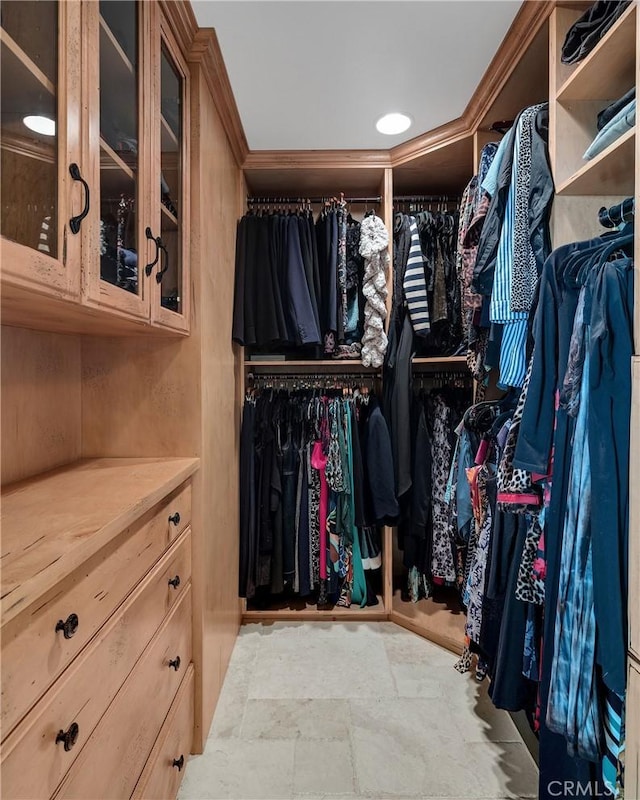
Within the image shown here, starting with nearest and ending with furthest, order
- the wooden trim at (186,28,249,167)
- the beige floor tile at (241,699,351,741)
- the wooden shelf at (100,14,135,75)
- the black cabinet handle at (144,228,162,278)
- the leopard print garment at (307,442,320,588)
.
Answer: the wooden shelf at (100,14,135,75)
the black cabinet handle at (144,228,162,278)
the wooden trim at (186,28,249,167)
the beige floor tile at (241,699,351,741)
the leopard print garment at (307,442,320,588)

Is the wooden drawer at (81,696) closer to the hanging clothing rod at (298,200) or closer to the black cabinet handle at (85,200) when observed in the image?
the black cabinet handle at (85,200)

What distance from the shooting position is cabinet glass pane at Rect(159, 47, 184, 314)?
4.08ft

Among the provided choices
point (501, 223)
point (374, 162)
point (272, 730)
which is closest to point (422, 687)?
point (272, 730)

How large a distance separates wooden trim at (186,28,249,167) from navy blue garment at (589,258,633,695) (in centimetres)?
142

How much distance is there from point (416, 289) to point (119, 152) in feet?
4.75

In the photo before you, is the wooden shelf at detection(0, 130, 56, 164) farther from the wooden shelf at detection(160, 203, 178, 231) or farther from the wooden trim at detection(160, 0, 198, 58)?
the wooden trim at detection(160, 0, 198, 58)

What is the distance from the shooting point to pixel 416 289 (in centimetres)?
207

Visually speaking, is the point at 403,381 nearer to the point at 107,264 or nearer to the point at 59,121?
the point at 107,264

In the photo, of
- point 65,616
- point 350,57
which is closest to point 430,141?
point 350,57

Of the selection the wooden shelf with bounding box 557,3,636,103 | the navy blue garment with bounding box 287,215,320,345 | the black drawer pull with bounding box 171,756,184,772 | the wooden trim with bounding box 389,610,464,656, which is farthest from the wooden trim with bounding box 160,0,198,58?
the wooden trim with bounding box 389,610,464,656

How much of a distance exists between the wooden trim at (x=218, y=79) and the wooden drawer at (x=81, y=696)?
1623mm

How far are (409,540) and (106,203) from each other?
198 cm

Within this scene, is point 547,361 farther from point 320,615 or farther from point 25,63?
point 320,615

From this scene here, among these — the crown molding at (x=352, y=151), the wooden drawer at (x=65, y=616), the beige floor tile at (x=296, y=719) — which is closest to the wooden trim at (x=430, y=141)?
the crown molding at (x=352, y=151)
